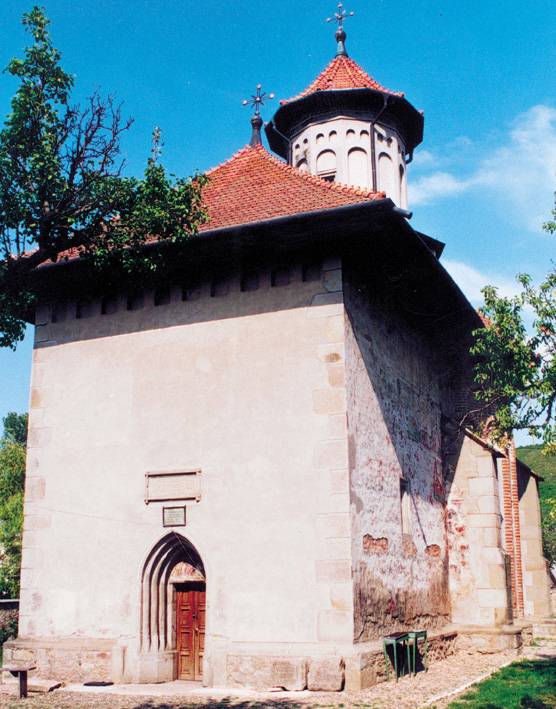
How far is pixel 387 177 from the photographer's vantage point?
2036 centimetres

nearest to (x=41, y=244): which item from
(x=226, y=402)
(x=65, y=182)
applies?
(x=65, y=182)

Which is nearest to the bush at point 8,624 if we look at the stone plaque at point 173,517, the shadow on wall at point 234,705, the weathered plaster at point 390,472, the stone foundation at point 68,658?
the stone foundation at point 68,658

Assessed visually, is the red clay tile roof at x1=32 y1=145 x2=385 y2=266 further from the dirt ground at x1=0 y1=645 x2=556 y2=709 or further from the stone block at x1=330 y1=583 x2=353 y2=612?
the dirt ground at x1=0 y1=645 x2=556 y2=709

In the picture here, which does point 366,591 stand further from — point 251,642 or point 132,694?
point 132,694

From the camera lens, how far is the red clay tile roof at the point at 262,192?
12602 millimetres

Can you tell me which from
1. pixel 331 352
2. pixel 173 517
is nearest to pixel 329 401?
pixel 331 352

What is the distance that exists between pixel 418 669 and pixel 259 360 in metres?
5.74

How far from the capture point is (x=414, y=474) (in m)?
15.3

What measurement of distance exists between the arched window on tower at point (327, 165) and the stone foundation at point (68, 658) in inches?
473

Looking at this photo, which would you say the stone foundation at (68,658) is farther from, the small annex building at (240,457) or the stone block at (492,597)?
the stone block at (492,597)

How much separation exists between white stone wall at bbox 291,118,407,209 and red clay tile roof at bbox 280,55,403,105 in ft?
2.86

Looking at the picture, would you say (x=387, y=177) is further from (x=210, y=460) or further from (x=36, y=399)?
(x=36, y=399)

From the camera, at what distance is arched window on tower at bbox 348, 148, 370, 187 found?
19766 mm

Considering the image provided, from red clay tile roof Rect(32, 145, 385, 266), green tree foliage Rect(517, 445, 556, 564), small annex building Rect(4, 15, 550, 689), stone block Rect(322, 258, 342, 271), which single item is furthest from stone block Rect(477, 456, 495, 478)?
green tree foliage Rect(517, 445, 556, 564)
